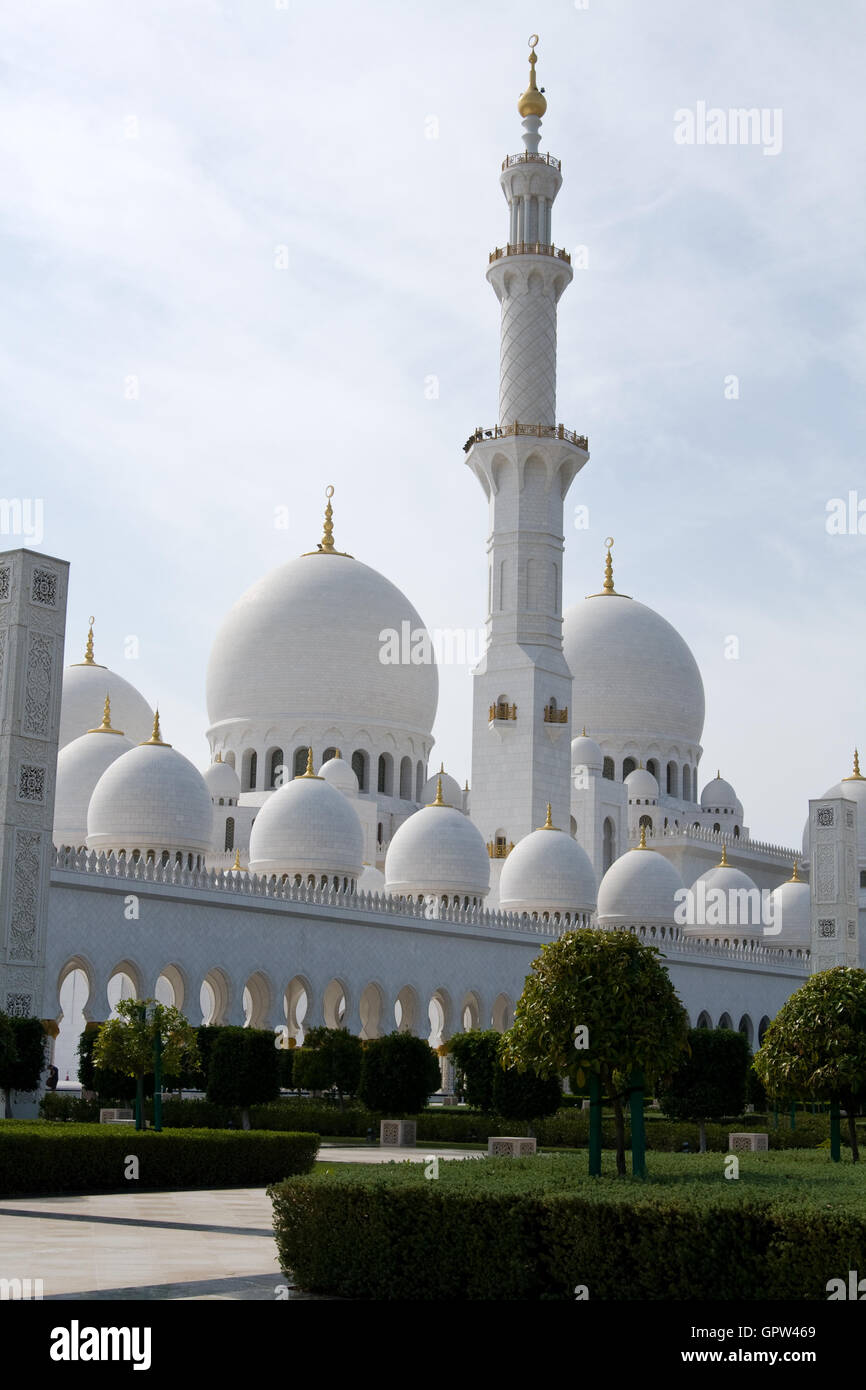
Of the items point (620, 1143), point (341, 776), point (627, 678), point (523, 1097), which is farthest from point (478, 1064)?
point (627, 678)

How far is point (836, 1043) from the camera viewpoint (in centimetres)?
1402

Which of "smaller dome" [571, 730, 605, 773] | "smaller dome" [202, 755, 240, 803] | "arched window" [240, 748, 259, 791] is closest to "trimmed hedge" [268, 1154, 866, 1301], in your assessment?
"smaller dome" [202, 755, 240, 803]

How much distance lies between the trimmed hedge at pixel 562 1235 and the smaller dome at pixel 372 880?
3472cm

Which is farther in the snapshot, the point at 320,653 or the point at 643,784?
the point at 643,784

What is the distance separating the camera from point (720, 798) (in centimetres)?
5872

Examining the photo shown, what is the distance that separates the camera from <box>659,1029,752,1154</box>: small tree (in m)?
25.1

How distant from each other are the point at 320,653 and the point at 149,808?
456 inches

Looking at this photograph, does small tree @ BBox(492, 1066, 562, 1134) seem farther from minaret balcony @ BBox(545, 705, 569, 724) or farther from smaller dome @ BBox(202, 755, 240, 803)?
smaller dome @ BBox(202, 755, 240, 803)

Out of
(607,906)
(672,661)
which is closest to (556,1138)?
(607,906)

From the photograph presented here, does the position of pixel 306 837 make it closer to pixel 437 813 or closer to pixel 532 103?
pixel 437 813

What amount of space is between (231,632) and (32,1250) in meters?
39.0

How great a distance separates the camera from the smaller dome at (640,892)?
46719 millimetres

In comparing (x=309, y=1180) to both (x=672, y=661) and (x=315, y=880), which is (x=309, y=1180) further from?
(x=672, y=661)

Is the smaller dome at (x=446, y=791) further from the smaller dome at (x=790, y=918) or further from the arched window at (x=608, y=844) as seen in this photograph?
the smaller dome at (x=790, y=918)
